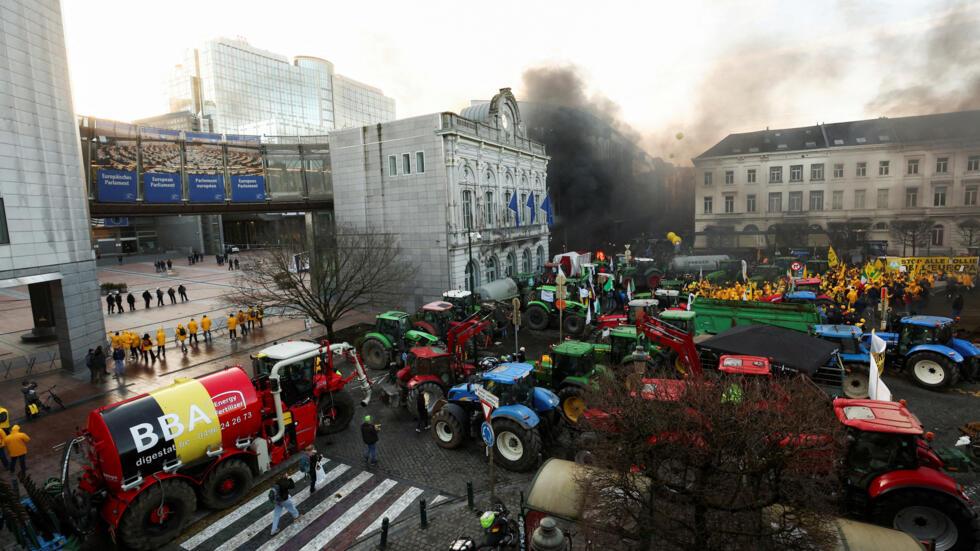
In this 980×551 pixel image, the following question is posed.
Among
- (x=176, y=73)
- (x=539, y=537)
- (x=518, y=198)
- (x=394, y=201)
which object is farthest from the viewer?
(x=176, y=73)

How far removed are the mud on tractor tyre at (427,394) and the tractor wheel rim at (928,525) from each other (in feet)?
33.2

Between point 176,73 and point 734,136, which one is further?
point 176,73

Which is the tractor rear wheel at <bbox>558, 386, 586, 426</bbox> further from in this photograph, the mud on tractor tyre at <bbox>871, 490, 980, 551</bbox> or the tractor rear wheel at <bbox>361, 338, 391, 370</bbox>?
the tractor rear wheel at <bbox>361, 338, 391, 370</bbox>

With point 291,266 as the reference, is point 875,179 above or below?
above

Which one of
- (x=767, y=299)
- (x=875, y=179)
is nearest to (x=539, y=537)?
(x=767, y=299)

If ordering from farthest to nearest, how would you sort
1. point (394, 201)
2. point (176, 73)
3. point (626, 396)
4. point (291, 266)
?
point (176, 73), point (394, 201), point (291, 266), point (626, 396)

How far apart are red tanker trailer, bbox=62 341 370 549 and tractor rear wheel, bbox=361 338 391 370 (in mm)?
7194

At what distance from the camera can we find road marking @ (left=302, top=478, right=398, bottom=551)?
29.5ft

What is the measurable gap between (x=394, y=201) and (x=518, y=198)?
1207 cm

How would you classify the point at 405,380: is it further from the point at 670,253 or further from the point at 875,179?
the point at 875,179

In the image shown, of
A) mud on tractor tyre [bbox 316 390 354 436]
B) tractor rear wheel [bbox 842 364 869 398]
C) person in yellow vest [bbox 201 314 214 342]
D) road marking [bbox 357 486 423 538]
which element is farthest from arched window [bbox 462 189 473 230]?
road marking [bbox 357 486 423 538]

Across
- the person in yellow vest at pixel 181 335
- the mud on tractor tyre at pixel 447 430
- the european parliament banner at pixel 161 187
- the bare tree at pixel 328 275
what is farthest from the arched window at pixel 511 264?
the mud on tractor tyre at pixel 447 430

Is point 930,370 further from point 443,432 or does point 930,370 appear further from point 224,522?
point 224,522

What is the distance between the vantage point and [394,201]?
3048 centimetres
